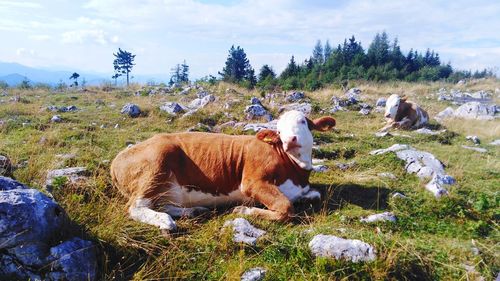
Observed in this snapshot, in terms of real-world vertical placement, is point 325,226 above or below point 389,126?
below

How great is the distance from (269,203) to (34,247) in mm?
3462

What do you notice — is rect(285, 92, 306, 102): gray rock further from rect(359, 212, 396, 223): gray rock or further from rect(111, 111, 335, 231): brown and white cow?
rect(359, 212, 396, 223): gray rock

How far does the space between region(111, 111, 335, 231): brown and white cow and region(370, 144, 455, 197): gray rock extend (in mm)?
2268

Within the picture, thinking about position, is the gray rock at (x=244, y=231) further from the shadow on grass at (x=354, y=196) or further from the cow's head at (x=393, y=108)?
the cow's head at (x=393, y=108)

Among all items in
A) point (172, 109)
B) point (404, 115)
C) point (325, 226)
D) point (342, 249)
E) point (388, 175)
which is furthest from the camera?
point (404, 115)

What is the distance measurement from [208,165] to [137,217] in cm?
154

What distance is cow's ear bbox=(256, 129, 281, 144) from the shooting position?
7.48 meters

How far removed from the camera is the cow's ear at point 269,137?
7.48m

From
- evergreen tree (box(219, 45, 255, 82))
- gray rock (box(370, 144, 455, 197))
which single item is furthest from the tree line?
gray rock (box(370, 144, 455, 197))

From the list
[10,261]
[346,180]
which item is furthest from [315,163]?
[10,261]

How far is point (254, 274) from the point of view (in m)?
4.91

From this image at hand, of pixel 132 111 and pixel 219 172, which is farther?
pixel 132 111

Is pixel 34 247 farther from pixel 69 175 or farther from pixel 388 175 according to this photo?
pixel 388 175

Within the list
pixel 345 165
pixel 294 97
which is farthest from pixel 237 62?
pixel 345 165
